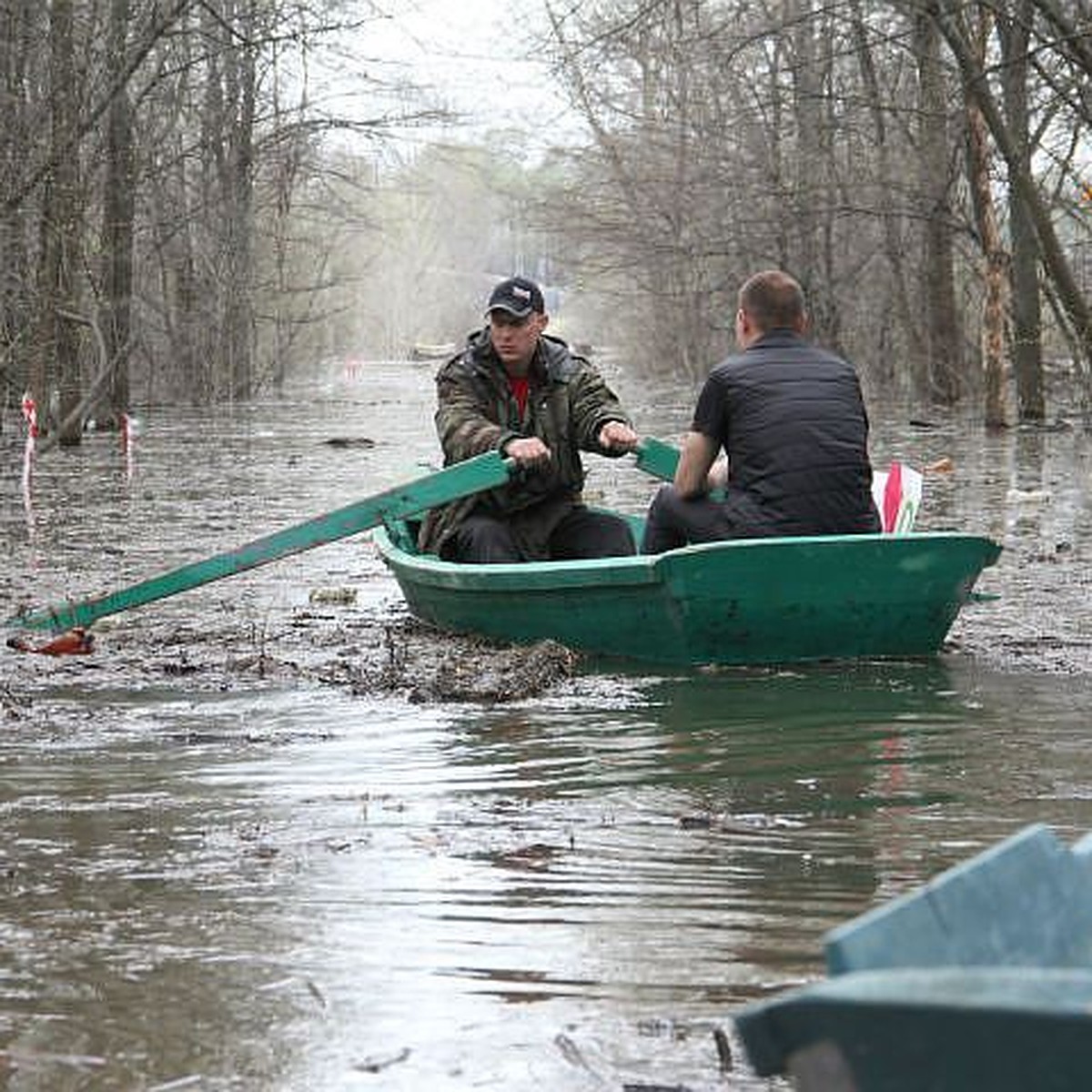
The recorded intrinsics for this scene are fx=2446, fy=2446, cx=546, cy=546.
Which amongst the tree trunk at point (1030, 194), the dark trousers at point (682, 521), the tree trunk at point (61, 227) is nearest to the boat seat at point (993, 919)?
the dark trousers at point (682, 521)

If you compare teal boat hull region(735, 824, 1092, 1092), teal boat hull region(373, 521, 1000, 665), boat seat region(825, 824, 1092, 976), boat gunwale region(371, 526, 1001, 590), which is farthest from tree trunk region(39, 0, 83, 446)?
teal boat hull region(735, 824, 1092, 1092)

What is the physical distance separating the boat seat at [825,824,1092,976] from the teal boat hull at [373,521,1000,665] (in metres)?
5.29

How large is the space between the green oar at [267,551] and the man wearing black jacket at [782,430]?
1.11 metres

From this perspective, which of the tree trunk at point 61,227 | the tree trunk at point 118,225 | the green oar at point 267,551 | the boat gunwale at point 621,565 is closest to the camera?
the boat gunwale at point 621,565

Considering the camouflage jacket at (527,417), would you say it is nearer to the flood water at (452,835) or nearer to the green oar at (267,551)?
the green oar at (267,551)

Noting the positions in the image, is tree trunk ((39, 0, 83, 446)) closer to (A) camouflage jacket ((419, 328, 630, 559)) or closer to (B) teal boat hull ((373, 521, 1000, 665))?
(A) camouflage jacket ((419, 328, 630, 559))

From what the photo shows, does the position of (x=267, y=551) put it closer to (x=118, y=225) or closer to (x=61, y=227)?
(x=61, y=227)

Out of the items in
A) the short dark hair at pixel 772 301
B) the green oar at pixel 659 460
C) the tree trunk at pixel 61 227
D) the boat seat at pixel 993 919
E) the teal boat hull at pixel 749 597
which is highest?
the tree trunk at pixel 61 227

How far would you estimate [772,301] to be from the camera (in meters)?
8.45

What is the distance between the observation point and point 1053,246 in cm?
2070

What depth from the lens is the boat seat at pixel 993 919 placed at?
227 cm

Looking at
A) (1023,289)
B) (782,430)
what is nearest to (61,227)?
(1023,289)

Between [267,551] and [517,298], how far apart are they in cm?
140

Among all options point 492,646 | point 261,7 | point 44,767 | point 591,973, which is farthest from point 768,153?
point 591,973
